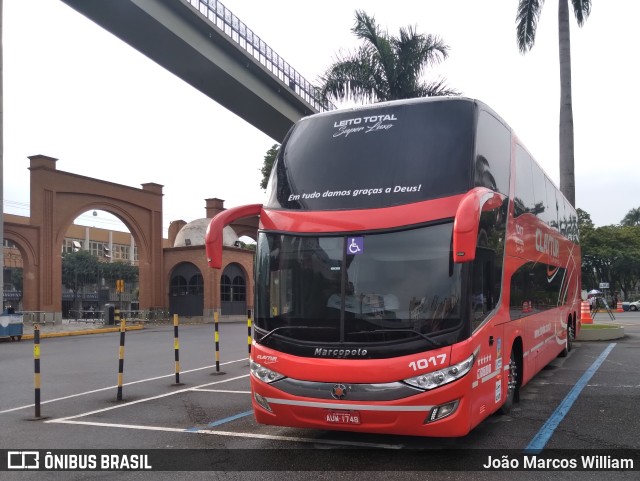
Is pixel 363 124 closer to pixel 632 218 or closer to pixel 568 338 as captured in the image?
pixel 568 338

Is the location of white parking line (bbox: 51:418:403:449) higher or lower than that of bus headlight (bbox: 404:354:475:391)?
lower

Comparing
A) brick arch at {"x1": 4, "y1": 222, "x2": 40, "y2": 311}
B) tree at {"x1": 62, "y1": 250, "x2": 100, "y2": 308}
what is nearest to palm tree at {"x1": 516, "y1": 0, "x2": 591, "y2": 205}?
brick arch at {"x1": 4, "y1": 222, "x2": 40, "y2": 311}

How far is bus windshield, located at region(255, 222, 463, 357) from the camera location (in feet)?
18.3

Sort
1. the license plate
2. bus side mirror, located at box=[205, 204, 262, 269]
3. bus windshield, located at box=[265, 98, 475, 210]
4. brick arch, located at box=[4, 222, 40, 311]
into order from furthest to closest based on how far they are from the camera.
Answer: brick arch, located at box=[4, 222, 40, 311], bus side mirror, located at box=[205, 204, 262, 269], bus windshield, located at box=[265, 98, 475, 210], the license plate

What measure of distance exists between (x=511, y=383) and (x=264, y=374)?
11.4ft

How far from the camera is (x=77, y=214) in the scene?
Answer: 3569 centimetres

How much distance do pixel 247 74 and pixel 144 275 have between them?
1901 cm

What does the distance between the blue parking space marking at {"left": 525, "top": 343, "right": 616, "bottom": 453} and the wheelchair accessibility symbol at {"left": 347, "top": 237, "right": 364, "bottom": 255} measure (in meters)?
2.77

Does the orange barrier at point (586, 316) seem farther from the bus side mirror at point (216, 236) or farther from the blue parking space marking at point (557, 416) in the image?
the bus side mirror at point (216, 236)

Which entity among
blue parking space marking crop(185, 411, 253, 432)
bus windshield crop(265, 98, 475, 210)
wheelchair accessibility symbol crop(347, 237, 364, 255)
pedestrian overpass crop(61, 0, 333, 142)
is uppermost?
pedestrian overpass crop(61, 0, 333, 142)

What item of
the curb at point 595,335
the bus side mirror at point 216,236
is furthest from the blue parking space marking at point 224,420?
the curb at point 595,335

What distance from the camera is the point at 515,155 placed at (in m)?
8.09

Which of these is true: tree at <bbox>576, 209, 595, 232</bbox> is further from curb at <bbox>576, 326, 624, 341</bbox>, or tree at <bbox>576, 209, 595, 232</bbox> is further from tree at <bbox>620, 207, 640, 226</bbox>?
Answer: curb at <bbox>576, 326, 624, 341</bbox>

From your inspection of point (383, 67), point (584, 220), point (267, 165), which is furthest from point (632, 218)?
point (383, 67)
